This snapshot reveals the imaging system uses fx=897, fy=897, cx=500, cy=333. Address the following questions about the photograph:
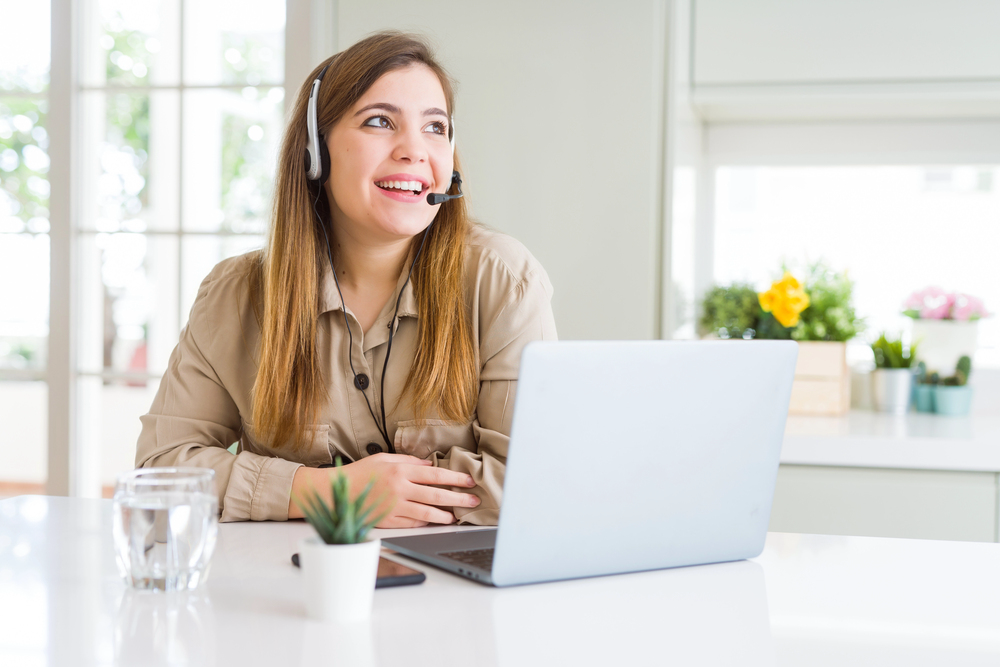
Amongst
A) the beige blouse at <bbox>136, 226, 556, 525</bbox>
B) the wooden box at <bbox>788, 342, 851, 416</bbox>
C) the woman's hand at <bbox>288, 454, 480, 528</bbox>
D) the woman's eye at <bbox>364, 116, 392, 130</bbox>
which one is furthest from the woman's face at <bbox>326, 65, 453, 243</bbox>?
the wooden box at <bbox>788, 342, 851, 416</bbox>

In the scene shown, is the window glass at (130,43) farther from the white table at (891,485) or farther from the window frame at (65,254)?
the white table at (891,485)

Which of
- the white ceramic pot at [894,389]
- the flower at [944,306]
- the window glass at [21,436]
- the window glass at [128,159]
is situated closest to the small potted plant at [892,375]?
the white ceramic pot at [894,389]

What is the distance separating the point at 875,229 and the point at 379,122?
1.78 metres

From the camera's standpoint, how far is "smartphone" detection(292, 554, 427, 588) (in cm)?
79

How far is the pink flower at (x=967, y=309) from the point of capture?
2.36 metres

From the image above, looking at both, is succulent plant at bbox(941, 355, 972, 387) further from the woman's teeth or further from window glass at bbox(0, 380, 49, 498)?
window glass at bbox(0, 380, 49, 498)

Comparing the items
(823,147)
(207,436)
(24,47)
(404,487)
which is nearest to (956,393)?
(823,147)

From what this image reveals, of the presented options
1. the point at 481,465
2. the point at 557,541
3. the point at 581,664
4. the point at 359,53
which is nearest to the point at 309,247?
the point at 359,53

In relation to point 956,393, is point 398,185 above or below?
above

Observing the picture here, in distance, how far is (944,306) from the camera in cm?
239

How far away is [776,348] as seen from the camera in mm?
868

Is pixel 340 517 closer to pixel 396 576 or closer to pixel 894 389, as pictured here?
pixel 396 576

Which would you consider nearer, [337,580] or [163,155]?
[337,580]

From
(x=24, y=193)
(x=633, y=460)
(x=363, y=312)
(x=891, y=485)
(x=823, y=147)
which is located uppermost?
(x=823, y=147)
